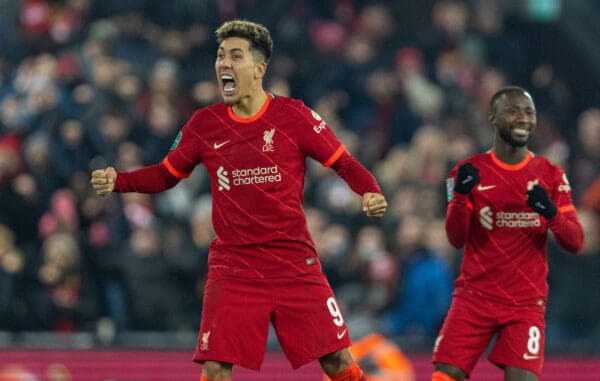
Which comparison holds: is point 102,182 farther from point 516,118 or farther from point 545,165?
point 545,165

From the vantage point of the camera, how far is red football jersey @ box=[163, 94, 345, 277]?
24.6 ft

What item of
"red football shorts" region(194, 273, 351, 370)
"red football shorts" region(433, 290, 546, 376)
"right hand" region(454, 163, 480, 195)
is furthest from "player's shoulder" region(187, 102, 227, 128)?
"red football shorts" region(433, 290, 546, 376)

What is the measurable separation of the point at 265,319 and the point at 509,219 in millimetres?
1666

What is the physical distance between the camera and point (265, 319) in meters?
7.49

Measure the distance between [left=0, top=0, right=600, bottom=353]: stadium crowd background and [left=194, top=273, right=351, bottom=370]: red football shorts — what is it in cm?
343

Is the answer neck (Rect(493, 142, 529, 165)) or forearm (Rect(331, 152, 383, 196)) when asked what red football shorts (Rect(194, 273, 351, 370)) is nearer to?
forearm (Rect(331, 152, 383, 196))

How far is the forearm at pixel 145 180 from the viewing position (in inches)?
301

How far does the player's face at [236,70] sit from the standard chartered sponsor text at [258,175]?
389 mm

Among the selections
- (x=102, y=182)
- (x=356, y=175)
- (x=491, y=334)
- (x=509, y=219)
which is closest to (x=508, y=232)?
(x=509, y=219)

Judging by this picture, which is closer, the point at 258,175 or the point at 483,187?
the point at 258,175

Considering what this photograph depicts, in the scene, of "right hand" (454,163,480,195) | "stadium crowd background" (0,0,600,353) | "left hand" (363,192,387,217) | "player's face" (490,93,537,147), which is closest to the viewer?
"left hand" (363,192,387,217)

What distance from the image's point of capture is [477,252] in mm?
8219

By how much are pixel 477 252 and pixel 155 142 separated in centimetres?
492

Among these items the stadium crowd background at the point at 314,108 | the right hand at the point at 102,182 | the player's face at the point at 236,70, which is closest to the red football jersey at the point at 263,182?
the player's face at the point at 236,70
